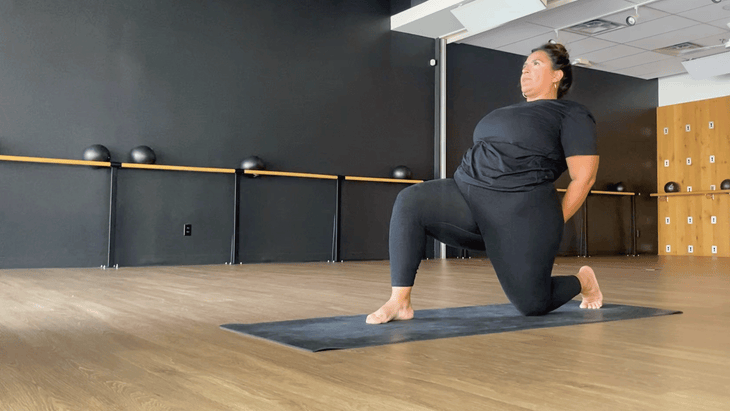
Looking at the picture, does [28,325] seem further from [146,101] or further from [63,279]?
[146,101]

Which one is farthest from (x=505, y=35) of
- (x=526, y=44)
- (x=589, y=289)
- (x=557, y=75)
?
(x=589, y=289)

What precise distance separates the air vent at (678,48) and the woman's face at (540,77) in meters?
5.89

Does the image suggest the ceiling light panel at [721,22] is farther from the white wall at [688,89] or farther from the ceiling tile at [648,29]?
the white wall at [688,89]

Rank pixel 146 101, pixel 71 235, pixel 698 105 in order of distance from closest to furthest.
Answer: pixel 71 235
pixel 146 101
pixel 698 105

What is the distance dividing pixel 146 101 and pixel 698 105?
6942 mm

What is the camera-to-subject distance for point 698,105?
28.2 feet

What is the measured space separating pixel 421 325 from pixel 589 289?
2.37 feet

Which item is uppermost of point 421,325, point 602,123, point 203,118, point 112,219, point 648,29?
point 648,29

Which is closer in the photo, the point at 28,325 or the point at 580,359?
the point at 580,359

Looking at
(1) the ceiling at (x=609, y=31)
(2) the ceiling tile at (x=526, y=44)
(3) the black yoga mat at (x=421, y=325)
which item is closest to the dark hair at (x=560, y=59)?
(3) the black yoga mat at (x=421, y=325)

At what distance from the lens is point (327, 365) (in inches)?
51.6

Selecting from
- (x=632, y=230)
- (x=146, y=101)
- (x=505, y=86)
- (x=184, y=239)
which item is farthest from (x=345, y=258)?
(x=632, y=230)

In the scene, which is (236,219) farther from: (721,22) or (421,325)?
(721,22)

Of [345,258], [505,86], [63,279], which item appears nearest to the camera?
[63,279]
